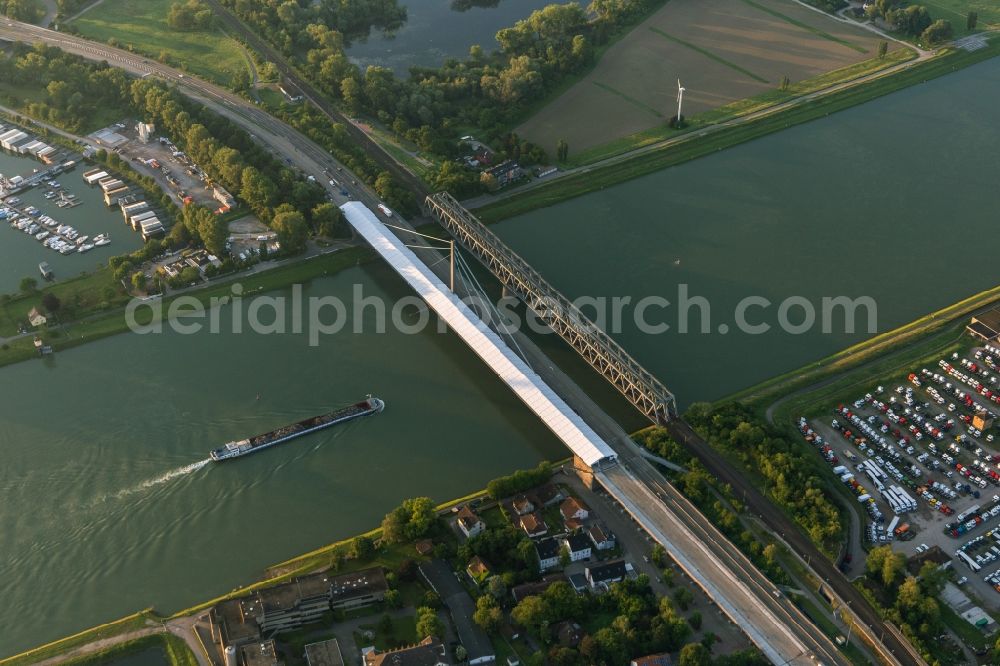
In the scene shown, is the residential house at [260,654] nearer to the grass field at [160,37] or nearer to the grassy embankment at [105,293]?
the grassy embankment at [105,293]

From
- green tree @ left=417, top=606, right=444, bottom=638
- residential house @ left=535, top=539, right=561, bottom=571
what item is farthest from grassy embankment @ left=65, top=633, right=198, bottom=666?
residential house @ left=535, top=539, right=561, bottom=571

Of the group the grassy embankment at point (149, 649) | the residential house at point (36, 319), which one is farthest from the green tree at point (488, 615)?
the residential house at point (36, 319)

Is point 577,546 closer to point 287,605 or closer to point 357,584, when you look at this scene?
point 357,584

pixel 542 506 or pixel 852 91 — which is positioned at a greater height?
pixel 852 91

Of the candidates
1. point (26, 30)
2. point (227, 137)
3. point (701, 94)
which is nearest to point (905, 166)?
point (701, 94)

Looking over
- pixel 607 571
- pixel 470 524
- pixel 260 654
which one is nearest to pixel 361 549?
pixel 470 524

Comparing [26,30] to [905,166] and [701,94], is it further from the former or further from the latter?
[905,166]
